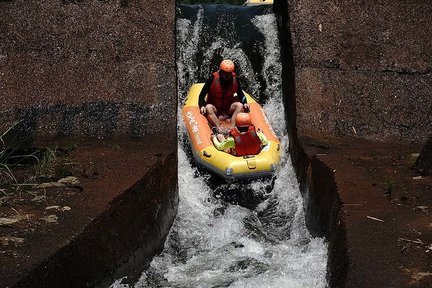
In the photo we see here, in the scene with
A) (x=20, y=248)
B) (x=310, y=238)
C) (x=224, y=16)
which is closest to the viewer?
(x=20, y=248)

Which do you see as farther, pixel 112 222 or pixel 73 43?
pixel 73 43

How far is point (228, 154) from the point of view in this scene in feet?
30.5

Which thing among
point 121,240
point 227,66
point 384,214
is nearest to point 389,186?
point 384,214

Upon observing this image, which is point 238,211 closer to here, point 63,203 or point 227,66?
point 227,66

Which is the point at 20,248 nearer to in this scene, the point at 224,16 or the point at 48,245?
the point at 48,245

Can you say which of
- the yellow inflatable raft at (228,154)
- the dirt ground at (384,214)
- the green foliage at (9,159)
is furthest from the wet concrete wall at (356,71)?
the green foliage at (9,159)

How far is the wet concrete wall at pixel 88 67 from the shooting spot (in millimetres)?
9906

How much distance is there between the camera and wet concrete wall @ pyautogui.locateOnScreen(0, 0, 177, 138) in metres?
9.91

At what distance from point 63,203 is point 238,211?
10.0 feet

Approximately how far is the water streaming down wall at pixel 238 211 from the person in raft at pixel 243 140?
1.55 feet

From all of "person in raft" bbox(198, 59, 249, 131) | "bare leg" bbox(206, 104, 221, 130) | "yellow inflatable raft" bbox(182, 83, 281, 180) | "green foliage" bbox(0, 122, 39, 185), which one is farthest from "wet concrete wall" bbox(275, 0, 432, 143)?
"green foliage" bbox(0, 122, 39, 185)

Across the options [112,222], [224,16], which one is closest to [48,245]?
[112,222]

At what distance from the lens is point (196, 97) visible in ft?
36.2

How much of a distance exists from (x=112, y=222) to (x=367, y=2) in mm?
7102
